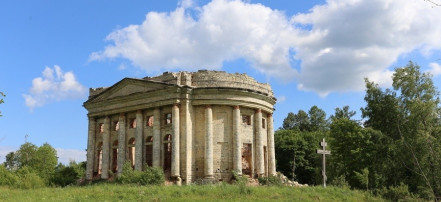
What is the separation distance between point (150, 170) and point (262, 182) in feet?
25.2

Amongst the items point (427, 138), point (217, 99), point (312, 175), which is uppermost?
point (217, 99)

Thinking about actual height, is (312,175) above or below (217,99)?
below

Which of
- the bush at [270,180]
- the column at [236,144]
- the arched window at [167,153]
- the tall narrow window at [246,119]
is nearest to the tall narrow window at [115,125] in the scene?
the arched window at [167,153]

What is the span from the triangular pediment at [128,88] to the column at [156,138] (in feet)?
5.61

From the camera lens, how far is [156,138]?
29.2 m

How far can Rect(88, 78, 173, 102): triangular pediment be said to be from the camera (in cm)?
2940

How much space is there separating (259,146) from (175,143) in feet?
20.3

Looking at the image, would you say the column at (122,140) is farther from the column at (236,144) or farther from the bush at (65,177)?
the column at (236,144)

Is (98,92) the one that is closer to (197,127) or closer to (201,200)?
(197,127)

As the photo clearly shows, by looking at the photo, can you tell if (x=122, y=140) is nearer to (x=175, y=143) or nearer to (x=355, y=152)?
(x=175, y=143)

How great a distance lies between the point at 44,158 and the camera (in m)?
56.8

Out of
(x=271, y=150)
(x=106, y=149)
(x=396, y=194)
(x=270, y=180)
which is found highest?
(x=106, y=149)

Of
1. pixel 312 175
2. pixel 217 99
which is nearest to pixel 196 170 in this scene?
pixel 217 99

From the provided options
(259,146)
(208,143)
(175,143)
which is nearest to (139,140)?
(175,143)
